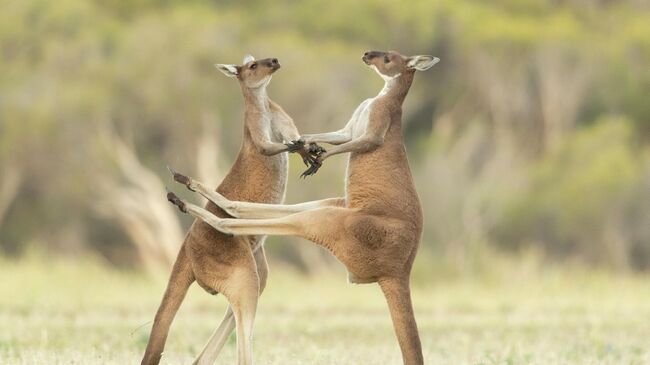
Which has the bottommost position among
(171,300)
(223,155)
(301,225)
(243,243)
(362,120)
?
(171,300)

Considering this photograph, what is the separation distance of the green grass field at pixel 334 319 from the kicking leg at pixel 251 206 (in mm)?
1056

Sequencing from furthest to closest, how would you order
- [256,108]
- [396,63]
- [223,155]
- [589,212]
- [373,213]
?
[589,212] → [223,155] → [256,108] → [396,63] → [373,213]

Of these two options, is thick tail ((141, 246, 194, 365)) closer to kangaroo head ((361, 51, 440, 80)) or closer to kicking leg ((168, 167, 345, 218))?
kicking leg ((168, 167, 345, 218))

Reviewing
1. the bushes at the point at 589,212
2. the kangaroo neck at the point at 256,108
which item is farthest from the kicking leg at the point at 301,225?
the bushes at the point at 589,212

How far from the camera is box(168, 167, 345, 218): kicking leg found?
7438 millimetres

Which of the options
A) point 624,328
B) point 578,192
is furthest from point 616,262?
point 624,328

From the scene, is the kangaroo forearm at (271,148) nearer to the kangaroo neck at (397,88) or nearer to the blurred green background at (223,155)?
the kangaroo neck at (397,88)

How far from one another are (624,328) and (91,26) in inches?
556

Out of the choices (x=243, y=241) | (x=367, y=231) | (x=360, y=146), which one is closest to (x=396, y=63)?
(x=360, y=146)

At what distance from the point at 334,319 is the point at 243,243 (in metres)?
7.13

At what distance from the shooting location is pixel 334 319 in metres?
14.6

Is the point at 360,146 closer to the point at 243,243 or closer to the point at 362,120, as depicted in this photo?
the point at 362,120

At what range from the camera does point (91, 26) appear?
80.7ft

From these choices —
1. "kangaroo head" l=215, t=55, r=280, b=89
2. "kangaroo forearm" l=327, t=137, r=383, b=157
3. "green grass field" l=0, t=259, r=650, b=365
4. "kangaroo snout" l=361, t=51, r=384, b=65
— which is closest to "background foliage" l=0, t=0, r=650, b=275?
"green grass field" l=0, t=259, r=650, b=365
